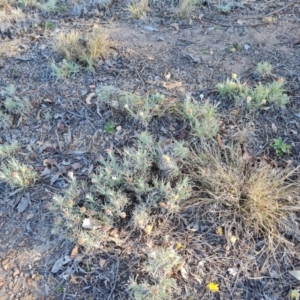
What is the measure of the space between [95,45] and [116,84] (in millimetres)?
488

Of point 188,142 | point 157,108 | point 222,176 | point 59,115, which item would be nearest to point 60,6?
point 59,115

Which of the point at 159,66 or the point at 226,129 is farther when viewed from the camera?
the point at 159,66

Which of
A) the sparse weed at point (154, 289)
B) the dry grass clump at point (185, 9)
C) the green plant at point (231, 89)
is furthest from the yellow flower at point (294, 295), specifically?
the dry grass clump at point (185, 9)

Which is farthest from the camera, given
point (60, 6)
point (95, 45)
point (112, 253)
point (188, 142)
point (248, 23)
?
point (60, 6)

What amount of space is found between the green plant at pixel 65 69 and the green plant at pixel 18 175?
1.08m

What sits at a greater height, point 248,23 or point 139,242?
point 248,23

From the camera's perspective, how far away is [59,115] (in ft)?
10.6

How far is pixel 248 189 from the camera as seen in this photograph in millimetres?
2461

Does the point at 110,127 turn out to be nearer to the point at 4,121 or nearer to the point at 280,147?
the point at 4,121

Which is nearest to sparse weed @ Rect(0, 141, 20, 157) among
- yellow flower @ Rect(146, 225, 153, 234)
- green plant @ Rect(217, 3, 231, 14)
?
yellow flower @ Rect(146, 225, 153, 234)

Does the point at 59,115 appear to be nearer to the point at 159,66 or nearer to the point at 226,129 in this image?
the point at 159,66

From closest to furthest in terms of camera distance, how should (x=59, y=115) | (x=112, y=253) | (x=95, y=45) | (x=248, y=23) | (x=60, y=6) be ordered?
(x=112, y=253)
(x=59, y=115)
(x=95, y=45)
(x=248, y=23)
(x=60, y=6)

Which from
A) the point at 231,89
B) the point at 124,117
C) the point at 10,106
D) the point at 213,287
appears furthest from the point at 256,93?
the point at 10,106

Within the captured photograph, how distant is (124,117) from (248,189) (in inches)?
50.7
